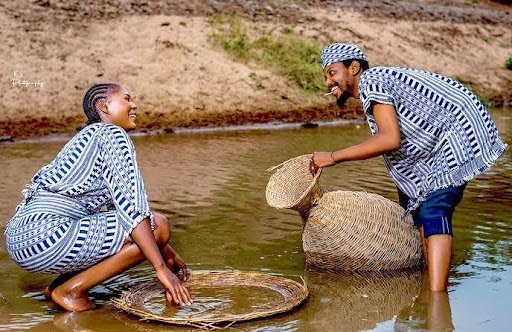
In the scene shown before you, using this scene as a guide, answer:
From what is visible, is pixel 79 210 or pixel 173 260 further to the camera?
pixel 173 260

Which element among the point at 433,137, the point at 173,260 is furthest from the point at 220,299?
the point at 433,137

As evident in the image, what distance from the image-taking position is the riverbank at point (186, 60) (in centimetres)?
1109

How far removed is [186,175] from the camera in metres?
7.86

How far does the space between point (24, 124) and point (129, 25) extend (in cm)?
291

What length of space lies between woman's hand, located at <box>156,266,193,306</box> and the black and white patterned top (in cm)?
138

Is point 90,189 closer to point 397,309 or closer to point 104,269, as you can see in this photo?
point 104,269

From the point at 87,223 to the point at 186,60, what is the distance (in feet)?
27.5

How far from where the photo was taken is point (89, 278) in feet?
13.3

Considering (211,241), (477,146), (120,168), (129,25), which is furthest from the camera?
(129,25)

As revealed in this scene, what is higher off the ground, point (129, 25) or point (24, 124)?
point (129, 25)

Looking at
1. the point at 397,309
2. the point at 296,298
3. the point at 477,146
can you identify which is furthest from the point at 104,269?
the point at 477,146

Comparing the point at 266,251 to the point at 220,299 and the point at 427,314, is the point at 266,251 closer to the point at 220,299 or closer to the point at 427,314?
the point at 220,299

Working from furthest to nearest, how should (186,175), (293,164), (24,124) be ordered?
(24,124) < (186,175) < (293,164)

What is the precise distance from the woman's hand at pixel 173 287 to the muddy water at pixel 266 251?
18cm
